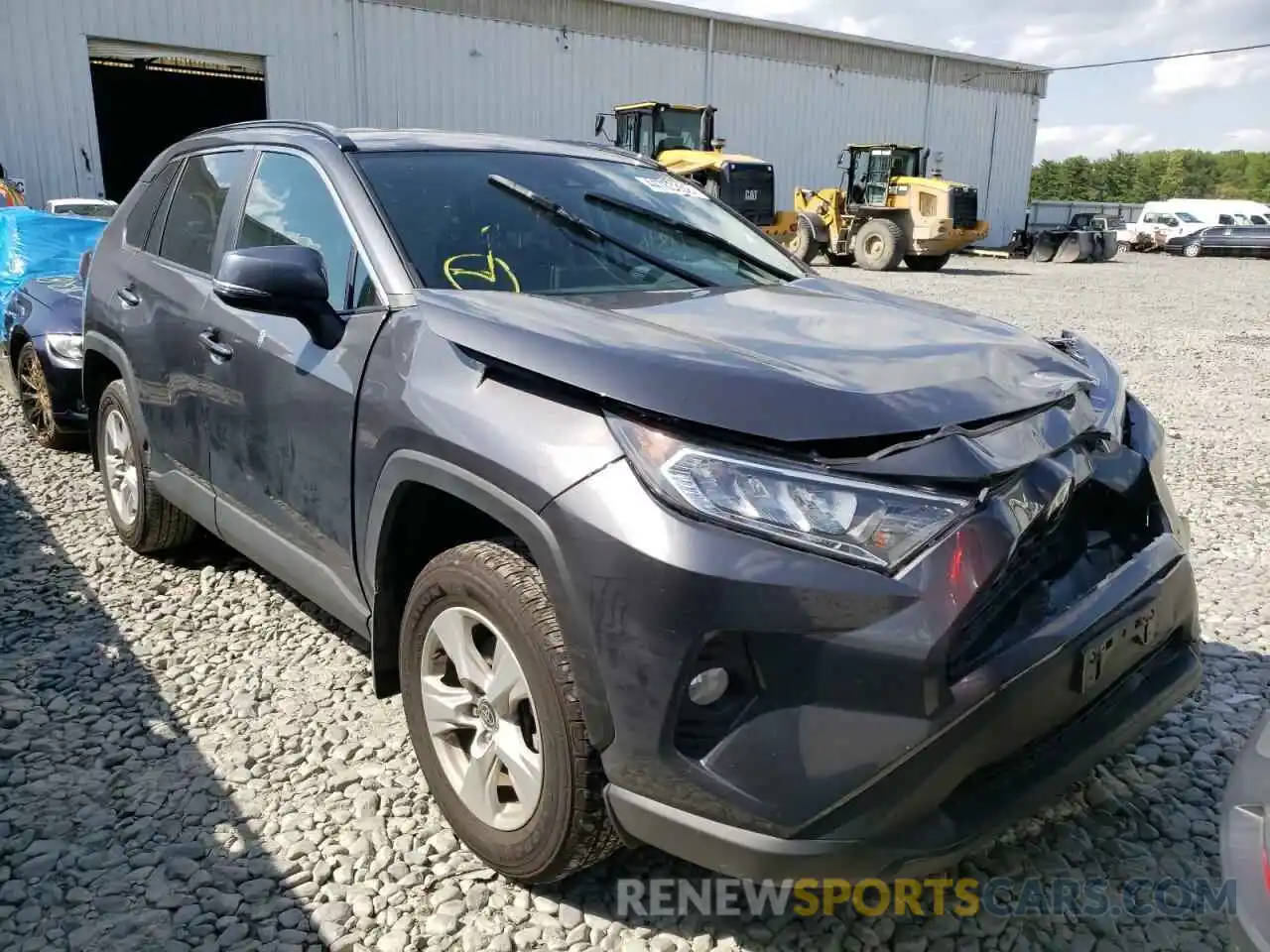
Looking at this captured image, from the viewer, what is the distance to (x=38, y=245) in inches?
308

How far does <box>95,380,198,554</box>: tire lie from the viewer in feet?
13.6

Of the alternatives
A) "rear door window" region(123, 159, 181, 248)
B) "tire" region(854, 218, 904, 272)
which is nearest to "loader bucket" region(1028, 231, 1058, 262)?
"tire" region(854, 218, 904, 272)

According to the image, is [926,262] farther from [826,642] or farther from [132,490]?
[826,642]

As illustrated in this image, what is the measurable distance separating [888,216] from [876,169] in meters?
1.35

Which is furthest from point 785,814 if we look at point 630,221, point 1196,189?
point 1196,189

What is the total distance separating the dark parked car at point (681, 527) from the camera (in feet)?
5.95

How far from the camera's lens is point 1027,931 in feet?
7.55

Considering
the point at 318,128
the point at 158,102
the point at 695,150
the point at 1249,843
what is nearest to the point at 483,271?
the point at 318,128

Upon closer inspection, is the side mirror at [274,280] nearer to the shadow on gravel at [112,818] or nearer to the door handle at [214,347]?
the door handle at [214,347]

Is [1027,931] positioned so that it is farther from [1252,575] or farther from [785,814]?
[1252,575]

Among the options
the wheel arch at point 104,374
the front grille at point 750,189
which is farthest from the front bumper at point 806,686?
the front grille at point 750,189

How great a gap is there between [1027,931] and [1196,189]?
11064 centimetres

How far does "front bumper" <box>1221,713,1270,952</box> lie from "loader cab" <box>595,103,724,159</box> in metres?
21.5

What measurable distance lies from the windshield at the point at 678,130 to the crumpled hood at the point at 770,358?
66.8ft
